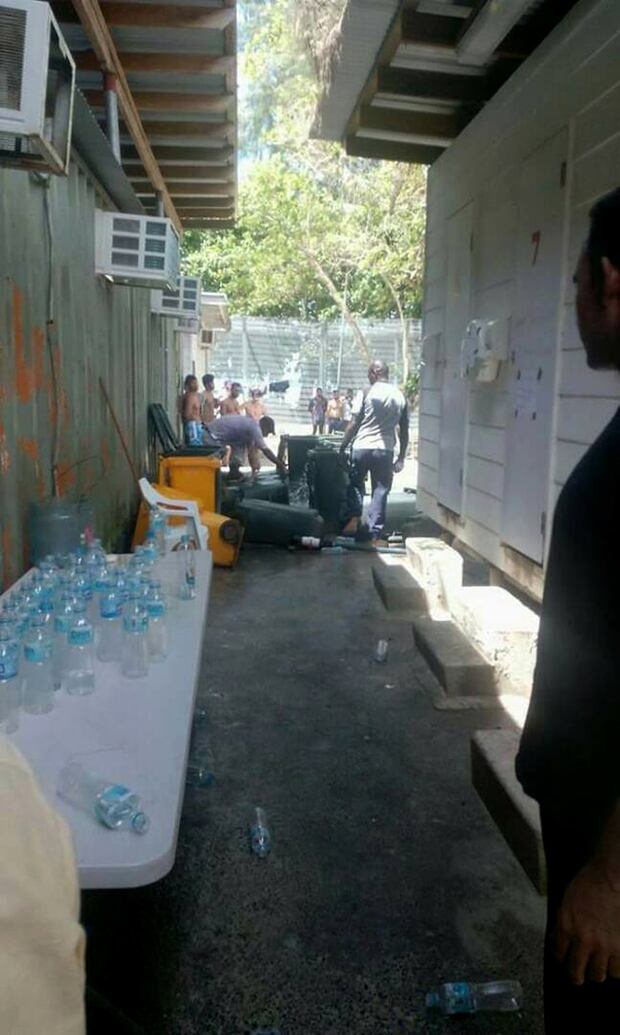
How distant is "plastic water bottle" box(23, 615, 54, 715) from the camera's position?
2.14 metres

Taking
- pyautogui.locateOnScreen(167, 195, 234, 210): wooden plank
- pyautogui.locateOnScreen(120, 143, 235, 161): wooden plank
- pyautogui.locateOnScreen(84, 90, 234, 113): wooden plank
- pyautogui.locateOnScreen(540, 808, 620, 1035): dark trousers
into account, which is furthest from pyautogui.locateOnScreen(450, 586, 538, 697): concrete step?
pyautogui.locateOnScreen(167, 195, 234, 210): wooden plank

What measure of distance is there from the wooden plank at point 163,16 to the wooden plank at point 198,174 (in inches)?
154

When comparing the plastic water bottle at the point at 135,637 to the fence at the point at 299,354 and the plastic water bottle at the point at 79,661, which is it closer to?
the plastic water bottle at the point at 79,661


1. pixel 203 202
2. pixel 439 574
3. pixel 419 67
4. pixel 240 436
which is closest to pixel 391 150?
pixel 419 67

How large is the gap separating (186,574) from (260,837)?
3.67 ft

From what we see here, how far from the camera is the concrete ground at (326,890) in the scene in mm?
2283

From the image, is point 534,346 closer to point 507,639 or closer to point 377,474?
point 507,639

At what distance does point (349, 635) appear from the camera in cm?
550

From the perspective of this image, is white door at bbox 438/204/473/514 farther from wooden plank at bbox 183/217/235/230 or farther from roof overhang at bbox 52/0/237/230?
wooden plank at bbox 183/217/235/230

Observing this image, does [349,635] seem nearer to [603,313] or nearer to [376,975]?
[376,975]

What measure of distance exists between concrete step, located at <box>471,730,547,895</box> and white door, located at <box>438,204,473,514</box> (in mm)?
3445

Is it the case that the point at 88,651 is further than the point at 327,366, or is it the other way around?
the point at 327,366

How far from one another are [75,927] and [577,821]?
0.98 metres

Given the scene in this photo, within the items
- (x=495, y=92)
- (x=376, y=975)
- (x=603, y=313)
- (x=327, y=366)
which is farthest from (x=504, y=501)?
(x=327, y=366)
